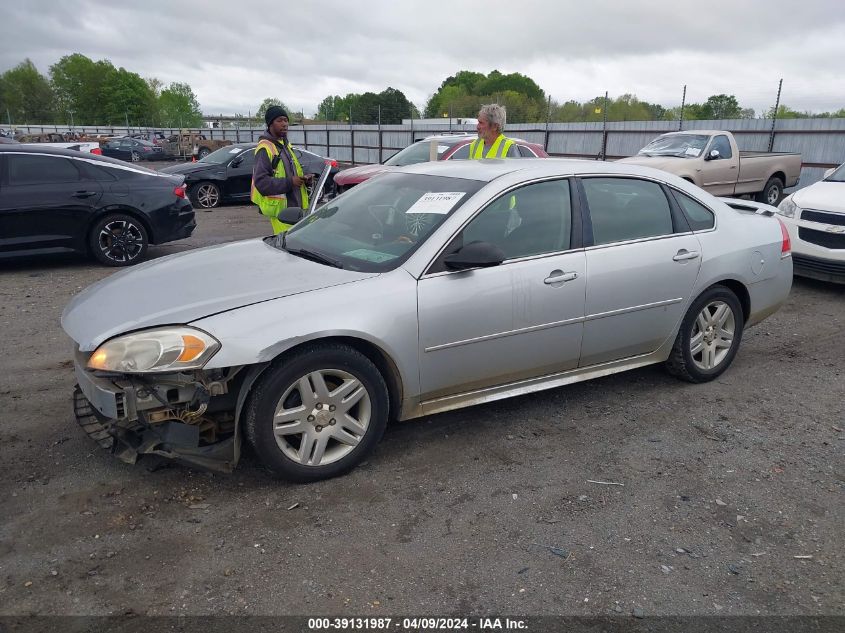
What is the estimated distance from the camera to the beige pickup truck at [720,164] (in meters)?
12.5

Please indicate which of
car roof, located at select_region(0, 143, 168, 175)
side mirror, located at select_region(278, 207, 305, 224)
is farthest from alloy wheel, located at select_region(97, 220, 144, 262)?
side mirror, located at select_region(278, 207, 305, 224)

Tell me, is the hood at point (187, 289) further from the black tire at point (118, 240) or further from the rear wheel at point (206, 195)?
the rear wheel at point (206, 195)

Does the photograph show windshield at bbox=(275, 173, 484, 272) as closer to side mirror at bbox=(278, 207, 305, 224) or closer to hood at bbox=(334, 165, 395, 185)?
side mirror at bbox=(278, 207, 305, 224)

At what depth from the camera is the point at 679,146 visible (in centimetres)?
1316

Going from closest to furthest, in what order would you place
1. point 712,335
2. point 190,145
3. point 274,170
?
1. point 712,335
2. point 274,170
3. point 190,145

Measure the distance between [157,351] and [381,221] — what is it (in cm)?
160

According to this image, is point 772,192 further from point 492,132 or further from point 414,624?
point 414,624

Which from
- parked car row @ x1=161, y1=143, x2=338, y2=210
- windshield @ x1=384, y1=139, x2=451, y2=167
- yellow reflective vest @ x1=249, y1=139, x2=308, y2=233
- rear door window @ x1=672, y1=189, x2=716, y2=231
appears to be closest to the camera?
rear door window @ x1=672, y1=189, x2=716, y2=231

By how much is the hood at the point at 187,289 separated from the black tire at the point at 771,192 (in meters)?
12.7

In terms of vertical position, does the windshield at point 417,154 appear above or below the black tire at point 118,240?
above

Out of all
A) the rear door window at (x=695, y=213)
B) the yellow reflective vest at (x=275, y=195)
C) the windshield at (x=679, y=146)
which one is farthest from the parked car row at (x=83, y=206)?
the windshield at (x=679, y=146)

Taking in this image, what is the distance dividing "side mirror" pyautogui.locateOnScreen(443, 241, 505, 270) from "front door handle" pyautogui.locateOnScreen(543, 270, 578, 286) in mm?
449

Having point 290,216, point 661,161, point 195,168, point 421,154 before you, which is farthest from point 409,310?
point 195,168

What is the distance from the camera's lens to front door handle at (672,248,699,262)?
14.5 feet
